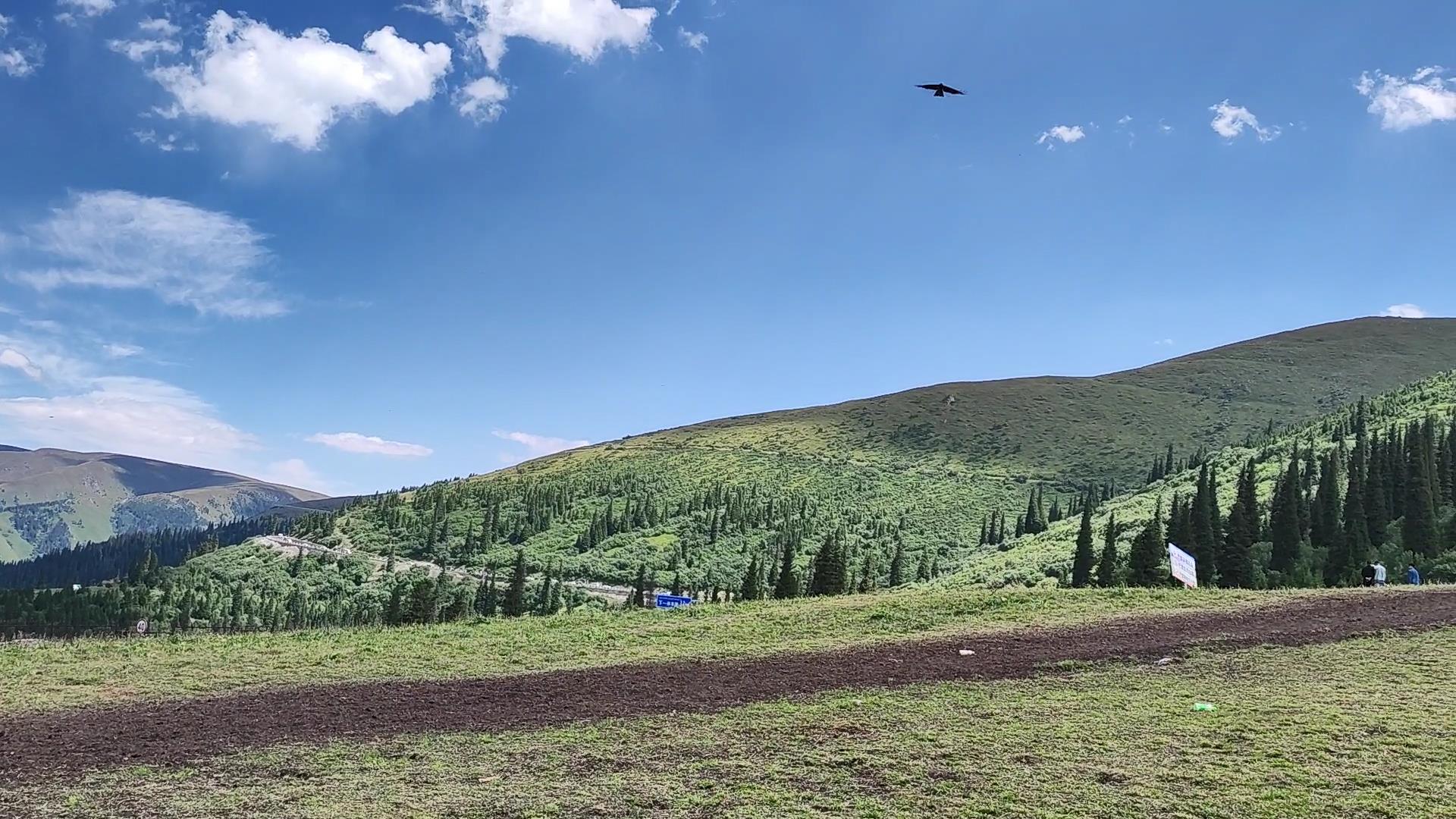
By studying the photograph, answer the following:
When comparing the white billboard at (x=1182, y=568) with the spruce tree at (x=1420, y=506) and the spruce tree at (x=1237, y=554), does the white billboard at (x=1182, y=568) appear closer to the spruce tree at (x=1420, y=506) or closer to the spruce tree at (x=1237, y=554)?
the spruce tree at (x=1237, y=554)

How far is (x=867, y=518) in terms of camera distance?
15238 centimetres

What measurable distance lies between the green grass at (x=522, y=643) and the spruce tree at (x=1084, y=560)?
95.7 ft

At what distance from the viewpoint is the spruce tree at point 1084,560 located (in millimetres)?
56562

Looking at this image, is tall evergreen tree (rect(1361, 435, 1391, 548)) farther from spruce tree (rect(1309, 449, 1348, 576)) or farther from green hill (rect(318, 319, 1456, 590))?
green hill (rect(318, 319, 1456, 590))

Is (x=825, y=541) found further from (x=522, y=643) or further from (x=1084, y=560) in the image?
(x=522, y=643)

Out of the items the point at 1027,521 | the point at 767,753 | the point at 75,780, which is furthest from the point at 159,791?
the point at 1027,521

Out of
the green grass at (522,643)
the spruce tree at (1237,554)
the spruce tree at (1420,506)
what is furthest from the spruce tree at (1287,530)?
the green grass at (522,643)

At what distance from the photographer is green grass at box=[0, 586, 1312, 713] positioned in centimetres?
1967

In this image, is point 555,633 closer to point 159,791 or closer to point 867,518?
point 159,791

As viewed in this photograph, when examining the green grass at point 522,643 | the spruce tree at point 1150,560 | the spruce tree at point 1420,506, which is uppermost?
the spruce tree at point 1420,506

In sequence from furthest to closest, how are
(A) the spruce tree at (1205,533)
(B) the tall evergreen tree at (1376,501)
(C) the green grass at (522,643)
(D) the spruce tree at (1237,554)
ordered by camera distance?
(B) the tall evergreen tree at (1376,501) < (A) the spruce tree at (1205,533) < (D) the spruce tree at (1237,554) < (C) the green grass at (522,643)

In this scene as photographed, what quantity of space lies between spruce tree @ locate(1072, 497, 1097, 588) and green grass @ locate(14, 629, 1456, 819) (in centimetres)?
4296

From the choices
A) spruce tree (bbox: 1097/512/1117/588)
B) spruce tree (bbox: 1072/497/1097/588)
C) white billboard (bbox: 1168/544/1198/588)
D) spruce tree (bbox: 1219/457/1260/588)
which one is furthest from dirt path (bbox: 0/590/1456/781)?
spruce tree (bbox: 1072/497/1097/588)

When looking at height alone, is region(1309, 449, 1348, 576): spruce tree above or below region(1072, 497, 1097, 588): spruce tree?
above
